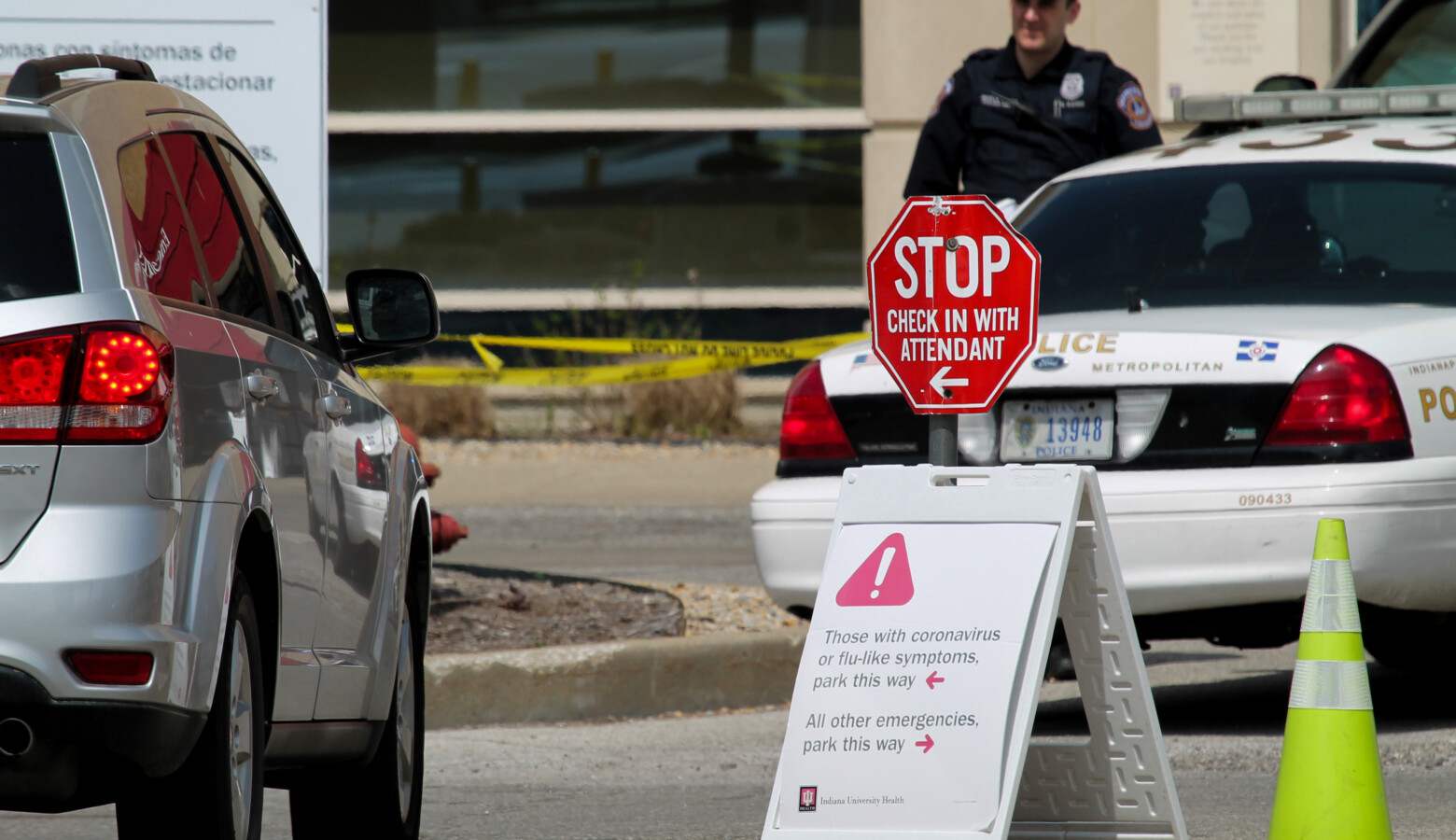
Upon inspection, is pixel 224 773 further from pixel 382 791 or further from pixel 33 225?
pixel 382 791

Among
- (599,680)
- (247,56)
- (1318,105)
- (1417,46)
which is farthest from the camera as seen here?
(1417,46)

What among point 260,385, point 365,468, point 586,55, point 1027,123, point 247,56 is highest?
point 586,55

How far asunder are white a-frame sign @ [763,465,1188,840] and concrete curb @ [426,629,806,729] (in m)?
2.63

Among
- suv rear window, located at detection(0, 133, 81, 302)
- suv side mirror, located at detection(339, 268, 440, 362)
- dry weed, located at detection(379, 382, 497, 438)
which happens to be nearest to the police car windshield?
suv side mirror, located at detection(339, 268, 440, 362)

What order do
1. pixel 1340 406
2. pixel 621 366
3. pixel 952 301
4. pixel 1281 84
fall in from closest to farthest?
pixel 952 301 < pixel 1340 406 < pixel 1281 84 < pixel 621 366

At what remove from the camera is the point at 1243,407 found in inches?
207

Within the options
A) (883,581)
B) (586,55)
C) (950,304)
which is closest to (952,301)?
(950,304)

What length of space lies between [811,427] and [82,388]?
9.68 ft

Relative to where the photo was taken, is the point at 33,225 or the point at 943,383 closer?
the point at 33,225

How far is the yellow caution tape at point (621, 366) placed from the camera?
1483 centimetres

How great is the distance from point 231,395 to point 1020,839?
167cm

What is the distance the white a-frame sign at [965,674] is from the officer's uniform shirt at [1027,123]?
397 cm

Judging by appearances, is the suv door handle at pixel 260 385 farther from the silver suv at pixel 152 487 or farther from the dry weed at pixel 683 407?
the dry weed at pixel 683 407

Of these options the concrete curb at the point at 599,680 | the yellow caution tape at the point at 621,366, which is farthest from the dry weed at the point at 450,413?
the concrete curb at the point at 599,680
